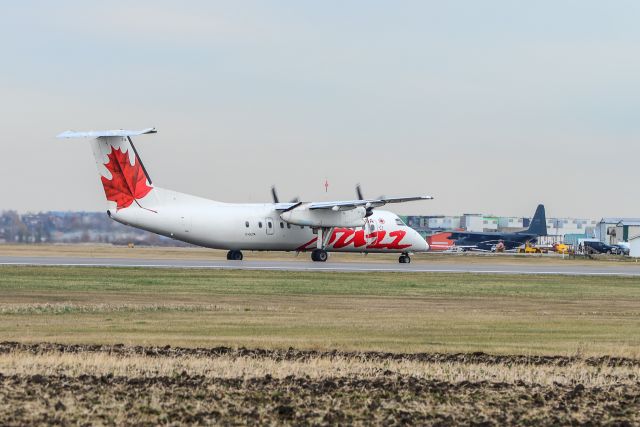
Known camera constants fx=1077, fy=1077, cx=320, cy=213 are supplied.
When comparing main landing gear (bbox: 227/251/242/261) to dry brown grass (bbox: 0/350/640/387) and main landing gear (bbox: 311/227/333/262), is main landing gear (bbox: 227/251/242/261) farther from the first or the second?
dry brown grass (bbox: 0/350/640/387)

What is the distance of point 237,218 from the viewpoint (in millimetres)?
61312

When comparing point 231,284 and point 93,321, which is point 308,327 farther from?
point 231,284

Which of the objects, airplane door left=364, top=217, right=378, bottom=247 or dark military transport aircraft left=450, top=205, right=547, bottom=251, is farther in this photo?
dark military transport aircraft left=450, top=205, right=547, bottom=251

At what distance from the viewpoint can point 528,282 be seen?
47938 millimetres

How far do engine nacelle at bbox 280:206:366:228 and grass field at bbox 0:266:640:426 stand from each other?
21.6 m

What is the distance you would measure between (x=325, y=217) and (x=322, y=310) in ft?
104

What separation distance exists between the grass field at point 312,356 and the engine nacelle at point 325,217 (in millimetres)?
21631

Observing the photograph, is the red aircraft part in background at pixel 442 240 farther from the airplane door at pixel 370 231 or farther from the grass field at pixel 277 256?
the airplane door at pixel 370 231

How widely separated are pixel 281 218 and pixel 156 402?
161ft

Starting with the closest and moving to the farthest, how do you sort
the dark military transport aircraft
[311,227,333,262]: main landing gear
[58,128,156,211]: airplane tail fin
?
[58,128,156,211]: airplane tail fin < [311,227,333,262]: main landing gear < the dark military transport aircraft

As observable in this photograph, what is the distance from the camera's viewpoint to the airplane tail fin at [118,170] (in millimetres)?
56812

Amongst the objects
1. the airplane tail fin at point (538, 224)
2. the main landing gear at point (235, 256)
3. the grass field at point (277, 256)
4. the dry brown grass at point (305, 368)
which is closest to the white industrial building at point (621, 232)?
the airplane tail fin at point (538, 224)

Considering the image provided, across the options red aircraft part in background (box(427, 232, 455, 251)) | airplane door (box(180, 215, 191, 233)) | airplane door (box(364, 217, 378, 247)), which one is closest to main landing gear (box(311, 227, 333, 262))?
airplane door (box(364, 217, 378, 247))

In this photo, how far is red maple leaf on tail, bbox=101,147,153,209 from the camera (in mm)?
56844
